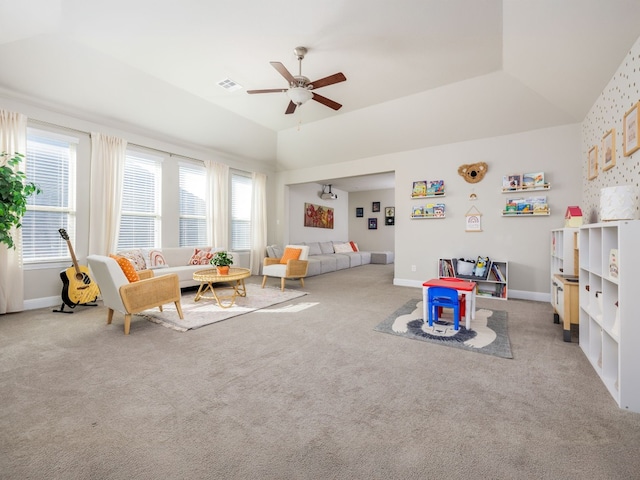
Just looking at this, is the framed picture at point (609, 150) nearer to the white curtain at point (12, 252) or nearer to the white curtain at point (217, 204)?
the white curtain at point (217, 204)

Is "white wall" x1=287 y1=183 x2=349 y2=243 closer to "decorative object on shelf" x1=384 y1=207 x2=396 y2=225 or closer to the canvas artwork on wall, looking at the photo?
the canvas artwork on wall

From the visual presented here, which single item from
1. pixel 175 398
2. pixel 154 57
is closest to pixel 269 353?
pixel 175 398

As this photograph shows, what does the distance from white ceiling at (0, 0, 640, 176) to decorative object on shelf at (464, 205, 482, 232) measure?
4.41 feet

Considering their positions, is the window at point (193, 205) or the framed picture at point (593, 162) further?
the window at point (193, 205)

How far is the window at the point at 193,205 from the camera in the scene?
19.6 feet

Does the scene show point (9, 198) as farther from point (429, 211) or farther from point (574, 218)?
point (574, 218)

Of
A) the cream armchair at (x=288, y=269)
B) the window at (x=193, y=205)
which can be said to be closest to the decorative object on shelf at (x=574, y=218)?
the cream armchair at (x=288, y=269)

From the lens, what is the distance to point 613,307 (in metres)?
2.11

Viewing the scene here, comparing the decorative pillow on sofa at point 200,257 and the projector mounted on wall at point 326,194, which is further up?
the projector mounted on wall at point 326,194

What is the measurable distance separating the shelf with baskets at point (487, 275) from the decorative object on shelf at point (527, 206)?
883mm

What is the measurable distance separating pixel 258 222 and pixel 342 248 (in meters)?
3.57

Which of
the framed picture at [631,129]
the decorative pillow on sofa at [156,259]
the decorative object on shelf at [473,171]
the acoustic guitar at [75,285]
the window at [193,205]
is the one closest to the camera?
the framed picture at [631,129]

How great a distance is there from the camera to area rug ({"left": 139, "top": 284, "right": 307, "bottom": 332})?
11.2ft

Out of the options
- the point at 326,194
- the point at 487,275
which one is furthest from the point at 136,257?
the point at 326,194
